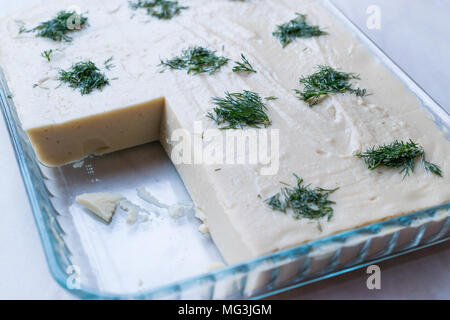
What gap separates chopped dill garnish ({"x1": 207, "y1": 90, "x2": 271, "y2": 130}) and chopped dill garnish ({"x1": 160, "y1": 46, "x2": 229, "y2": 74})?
0.95 feet

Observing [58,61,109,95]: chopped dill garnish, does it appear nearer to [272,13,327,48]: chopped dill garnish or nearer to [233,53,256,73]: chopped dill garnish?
[233,53,256,73]: chopped dill garnish

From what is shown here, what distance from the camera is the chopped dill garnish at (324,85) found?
8.38 feet

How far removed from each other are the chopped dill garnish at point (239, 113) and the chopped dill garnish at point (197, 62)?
290 mm

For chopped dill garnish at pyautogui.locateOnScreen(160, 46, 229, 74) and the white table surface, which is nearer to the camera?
the white table surface

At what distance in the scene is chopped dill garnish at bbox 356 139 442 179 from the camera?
2.24 metres

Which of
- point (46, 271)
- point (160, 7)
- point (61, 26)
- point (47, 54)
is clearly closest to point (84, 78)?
point (47, 54)

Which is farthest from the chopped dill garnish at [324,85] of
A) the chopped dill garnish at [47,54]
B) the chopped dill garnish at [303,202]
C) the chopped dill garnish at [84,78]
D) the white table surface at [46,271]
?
the chopped dill garnish at [47,54]

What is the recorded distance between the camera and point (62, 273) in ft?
5.91

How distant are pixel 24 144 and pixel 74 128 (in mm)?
254

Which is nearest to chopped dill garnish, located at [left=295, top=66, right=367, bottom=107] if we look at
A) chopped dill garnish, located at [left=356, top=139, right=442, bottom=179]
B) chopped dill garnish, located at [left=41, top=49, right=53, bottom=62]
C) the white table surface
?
chopped dill garnish, located at [left=356, top=139, right=442, bottom=179]

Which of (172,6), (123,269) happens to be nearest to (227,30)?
(172,6)

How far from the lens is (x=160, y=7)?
3152 millimetres

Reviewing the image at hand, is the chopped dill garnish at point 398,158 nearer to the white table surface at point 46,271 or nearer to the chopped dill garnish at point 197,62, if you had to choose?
the white table surface at point 46,271
